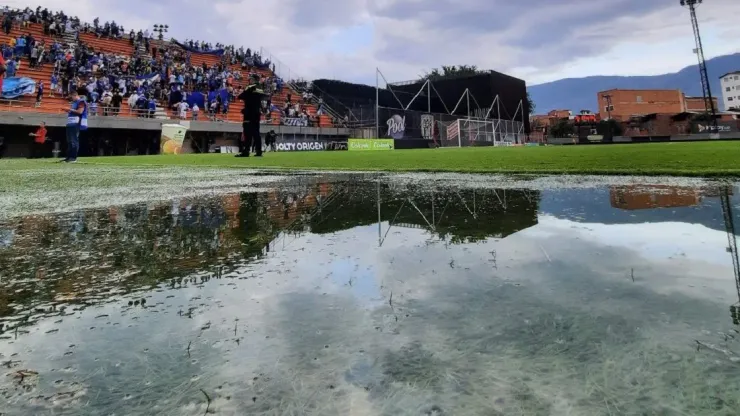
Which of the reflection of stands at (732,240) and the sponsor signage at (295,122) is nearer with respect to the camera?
the reflection of stands at (732,240)

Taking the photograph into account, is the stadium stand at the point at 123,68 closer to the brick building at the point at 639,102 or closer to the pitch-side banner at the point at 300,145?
the pitch-side banner at the point at 300,145

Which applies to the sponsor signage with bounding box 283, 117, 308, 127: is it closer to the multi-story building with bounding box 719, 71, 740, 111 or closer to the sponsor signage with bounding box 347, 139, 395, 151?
the sponsor signage with bounding box 347, 139, 395, 151

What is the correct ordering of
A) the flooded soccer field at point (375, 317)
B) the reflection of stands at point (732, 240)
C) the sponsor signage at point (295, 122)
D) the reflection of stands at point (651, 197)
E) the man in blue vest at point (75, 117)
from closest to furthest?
1. the flooded soccer field at point (375, 317)
2. the reflection of stands at point (732, 240)
3. the reflection of stands at point (651, 197)
4. the man in blue vest at point (75, 117)
5. the sponsor signage at point (295, 122)

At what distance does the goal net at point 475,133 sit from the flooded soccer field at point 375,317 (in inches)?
1311

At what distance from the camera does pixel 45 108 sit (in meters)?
25.2

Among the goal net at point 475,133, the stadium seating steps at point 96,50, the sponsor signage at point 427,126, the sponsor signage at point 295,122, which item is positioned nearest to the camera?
the stadium seating steps at point 96,50

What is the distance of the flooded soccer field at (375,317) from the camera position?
126 cm

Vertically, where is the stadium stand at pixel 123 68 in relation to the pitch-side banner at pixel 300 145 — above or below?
above

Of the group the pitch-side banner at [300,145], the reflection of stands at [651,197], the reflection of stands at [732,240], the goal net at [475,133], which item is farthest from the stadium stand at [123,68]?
the reflection of stands at [732,240]

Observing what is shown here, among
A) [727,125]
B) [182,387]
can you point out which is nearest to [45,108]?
[182,387]

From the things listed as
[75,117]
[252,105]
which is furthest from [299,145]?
[75,117]

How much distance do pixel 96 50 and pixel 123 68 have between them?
11.5 feet

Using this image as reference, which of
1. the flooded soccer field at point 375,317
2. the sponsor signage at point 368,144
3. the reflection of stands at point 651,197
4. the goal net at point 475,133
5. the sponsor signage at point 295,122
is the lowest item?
the flooded soccer field at point 375,317

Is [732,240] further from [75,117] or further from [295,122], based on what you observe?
[295,122]
